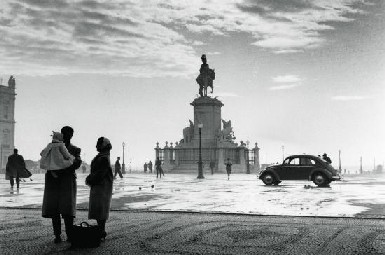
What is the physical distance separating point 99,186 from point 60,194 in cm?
58

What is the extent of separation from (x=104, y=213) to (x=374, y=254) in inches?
150

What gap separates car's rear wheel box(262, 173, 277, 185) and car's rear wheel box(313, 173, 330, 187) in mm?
2087

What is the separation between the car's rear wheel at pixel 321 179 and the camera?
74.0ft

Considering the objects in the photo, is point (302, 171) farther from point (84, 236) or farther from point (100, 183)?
point (84, 236)

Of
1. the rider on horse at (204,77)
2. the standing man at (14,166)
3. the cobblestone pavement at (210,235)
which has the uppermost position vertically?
the rider on horse at (204,77)

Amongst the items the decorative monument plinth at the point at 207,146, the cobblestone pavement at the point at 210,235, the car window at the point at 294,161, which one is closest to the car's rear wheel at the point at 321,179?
the car window at the point at 294,161

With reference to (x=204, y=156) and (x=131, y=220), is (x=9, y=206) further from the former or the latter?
(x=204, y=156)

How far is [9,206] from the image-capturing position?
42.8 ft

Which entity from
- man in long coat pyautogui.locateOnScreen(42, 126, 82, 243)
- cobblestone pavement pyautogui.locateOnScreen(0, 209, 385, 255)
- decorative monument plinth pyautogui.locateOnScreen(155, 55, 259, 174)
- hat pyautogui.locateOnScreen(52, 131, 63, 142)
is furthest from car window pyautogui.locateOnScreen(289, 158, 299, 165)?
decorative monument plinth pyautogui.locateOnScreen(155, 55, 259, 174)

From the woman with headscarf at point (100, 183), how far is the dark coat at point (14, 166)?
14.9m

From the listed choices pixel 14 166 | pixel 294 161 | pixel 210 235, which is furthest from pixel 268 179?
pixel 210 235

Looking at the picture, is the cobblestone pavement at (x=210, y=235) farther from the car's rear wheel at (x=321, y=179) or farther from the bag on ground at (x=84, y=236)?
the car's rear wheel at (x=321, y=179)

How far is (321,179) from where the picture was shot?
22.7 m

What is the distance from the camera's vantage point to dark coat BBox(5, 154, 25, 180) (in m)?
21.2
